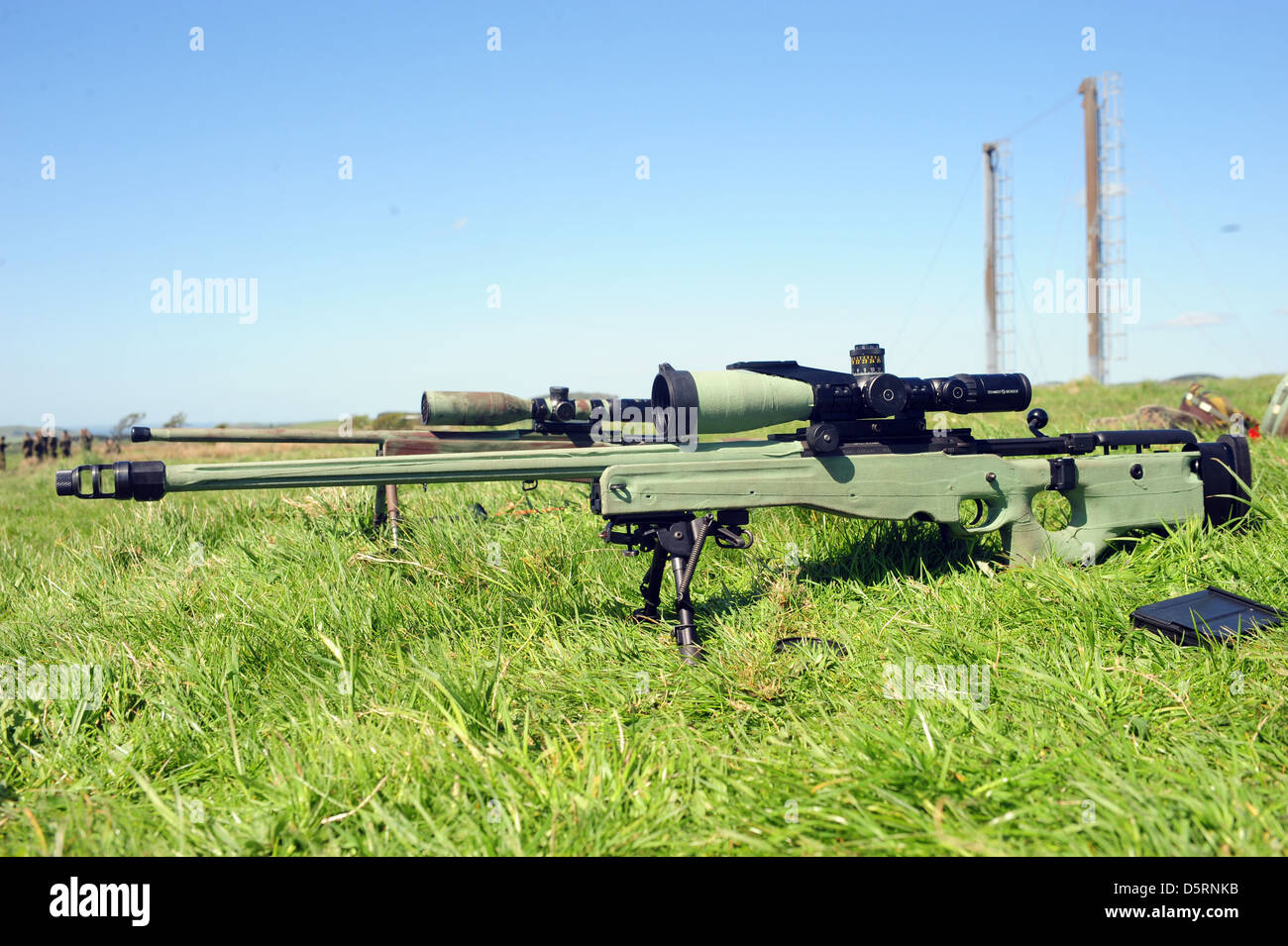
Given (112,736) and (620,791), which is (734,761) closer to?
(620,791)

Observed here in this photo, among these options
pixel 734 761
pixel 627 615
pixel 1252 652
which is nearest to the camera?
pixel 734 761

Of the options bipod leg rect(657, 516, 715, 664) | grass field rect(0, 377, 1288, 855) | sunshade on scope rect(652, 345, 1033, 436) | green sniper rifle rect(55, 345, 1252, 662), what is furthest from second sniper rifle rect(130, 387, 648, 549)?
bipod leg rect(657, 516, 715, 664)

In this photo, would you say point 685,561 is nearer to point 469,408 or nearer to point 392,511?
point 469,408

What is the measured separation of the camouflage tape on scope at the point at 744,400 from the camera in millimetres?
4156

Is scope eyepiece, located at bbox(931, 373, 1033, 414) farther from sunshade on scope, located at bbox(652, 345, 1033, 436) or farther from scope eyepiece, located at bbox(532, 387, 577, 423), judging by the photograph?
scope eyepiece, located at bbox(532, 387, 577, 423)

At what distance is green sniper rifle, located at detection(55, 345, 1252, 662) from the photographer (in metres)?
3.90

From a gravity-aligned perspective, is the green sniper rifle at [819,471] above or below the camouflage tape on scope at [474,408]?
below

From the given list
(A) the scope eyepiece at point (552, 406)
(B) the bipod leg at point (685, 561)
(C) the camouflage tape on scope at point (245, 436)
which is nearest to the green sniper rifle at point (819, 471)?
(B) the bipod leg at point (685, 561)

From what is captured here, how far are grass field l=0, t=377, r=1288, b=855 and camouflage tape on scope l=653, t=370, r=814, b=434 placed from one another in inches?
42.3

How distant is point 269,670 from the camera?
3992mm

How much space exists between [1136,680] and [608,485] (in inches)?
101

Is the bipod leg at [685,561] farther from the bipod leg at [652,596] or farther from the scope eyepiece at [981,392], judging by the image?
the scope eyepiece at [981,392]
